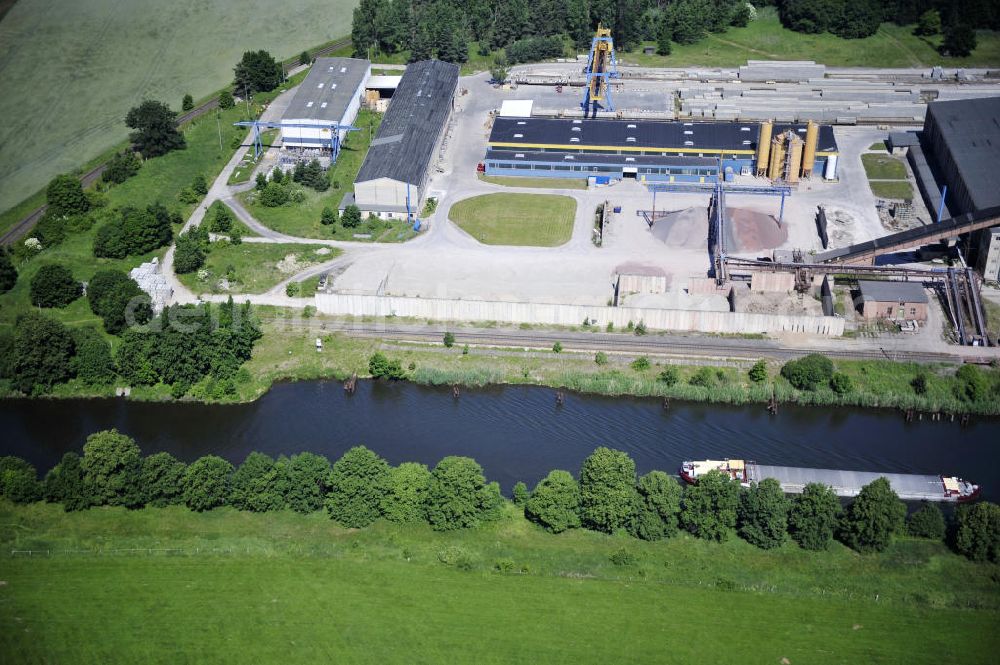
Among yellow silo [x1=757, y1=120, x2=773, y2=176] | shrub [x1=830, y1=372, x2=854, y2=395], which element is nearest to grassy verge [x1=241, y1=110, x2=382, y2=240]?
yellow silo [x1=757, y1=120, x2=773, y2=176]

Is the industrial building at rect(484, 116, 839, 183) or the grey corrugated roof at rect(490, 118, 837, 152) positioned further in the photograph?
the grey corrugated roof at rect(490, 118, 837, 152)

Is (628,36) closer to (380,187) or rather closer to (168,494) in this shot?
(380,187)

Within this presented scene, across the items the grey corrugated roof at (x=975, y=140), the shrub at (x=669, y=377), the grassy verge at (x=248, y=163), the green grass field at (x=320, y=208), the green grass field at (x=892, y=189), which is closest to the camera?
the shrub at (x=669, y=377)

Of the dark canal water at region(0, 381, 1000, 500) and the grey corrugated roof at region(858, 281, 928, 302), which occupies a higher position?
the grey corrugated roof at region(858, 281, 928, 302)

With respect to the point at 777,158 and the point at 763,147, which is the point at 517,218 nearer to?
the point at 763,147

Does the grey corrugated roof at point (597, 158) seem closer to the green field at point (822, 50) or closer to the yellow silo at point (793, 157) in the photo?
the yellow silo at point (793, 157)

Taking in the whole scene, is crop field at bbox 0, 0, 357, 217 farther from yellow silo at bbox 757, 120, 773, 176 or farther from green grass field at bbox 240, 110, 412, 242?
yellow silo at bbox 757, 120, 773, 176

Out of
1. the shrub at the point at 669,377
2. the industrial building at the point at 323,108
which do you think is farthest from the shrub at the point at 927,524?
the industrial building at the point at 323,108
